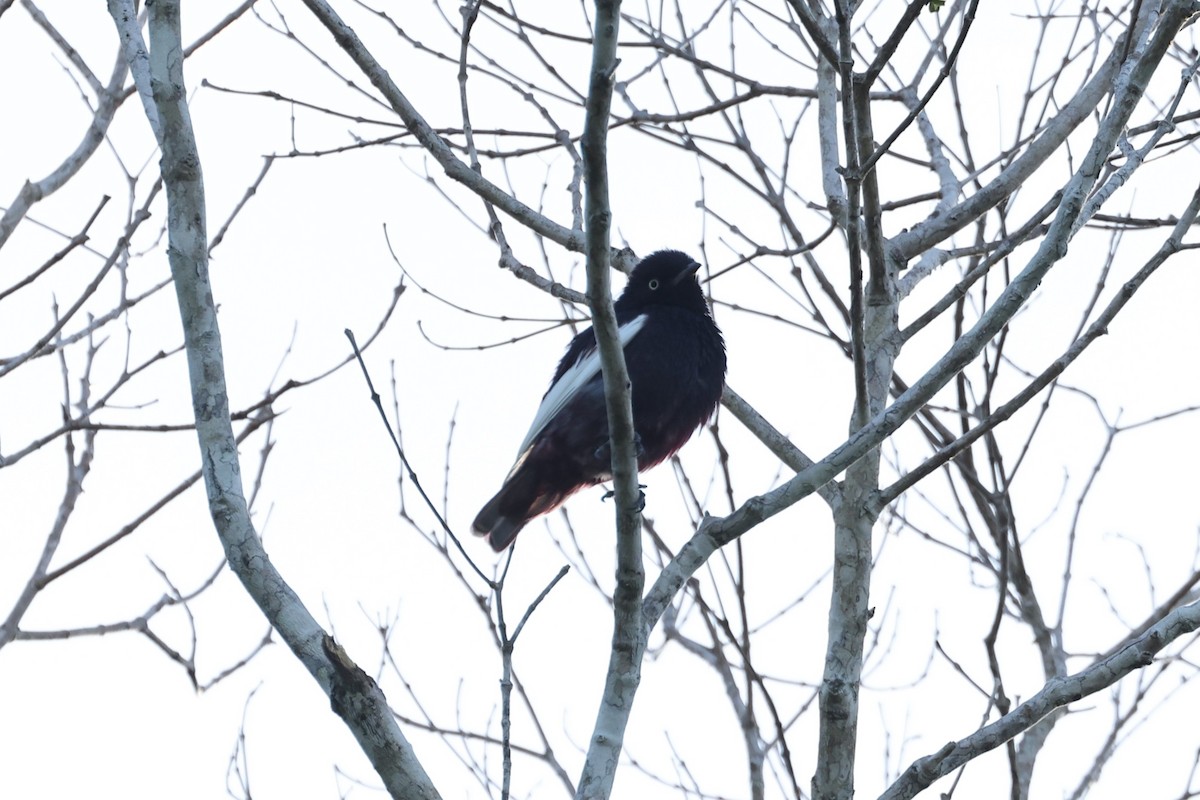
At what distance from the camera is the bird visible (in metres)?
4.95

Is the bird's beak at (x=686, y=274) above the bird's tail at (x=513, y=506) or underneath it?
above

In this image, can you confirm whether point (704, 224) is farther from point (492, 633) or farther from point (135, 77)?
point (135, 77)

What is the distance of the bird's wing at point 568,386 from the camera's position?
5.08 metres

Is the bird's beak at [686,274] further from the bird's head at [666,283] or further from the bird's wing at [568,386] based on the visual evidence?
the bird's wing at [568,386]

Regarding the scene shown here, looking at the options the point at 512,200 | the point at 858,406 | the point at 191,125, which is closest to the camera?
the point at 191,125

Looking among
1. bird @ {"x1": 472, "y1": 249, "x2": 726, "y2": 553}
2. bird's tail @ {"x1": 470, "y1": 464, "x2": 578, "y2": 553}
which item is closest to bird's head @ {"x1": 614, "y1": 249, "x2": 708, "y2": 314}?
bird @ {"x1": 472, "y1": 249, "x2": 726, "y2": 553}

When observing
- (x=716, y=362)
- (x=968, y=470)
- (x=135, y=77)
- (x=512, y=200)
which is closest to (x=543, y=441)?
(x=716, y=362)

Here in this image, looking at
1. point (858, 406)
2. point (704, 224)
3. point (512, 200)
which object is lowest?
point (858, 406)

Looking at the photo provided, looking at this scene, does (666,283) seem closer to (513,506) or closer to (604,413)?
(604,413)

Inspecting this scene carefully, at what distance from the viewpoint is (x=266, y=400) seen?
3.98 metres

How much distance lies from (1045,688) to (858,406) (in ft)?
2.91

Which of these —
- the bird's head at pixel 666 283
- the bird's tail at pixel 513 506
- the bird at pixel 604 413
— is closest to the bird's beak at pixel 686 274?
the bird's head at pixel 666 283

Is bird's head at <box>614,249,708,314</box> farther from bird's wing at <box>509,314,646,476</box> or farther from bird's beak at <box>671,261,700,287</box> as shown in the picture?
bird's wing at <box>509,314,646,476</box>

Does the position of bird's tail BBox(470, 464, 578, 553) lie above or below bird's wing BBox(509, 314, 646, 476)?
below
